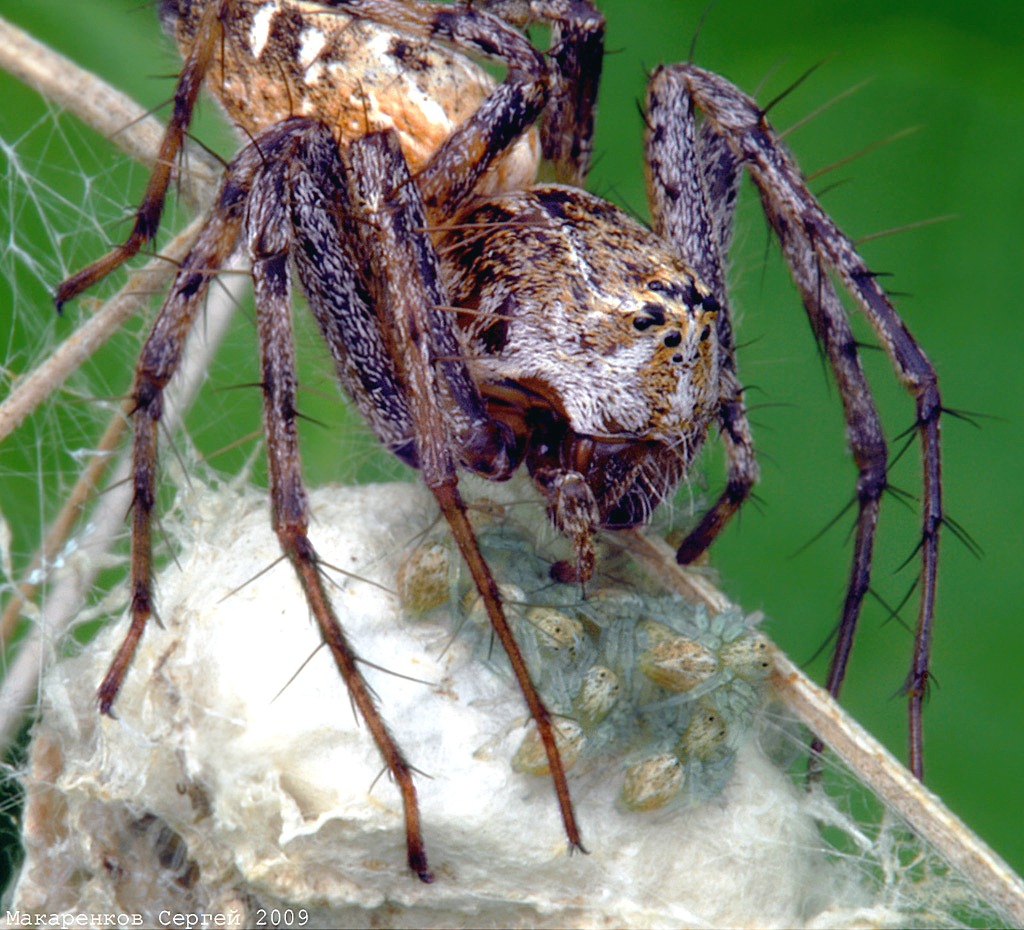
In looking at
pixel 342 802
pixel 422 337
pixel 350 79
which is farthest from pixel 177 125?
pixel 342 802

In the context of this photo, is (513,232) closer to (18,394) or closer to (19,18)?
(18,394)

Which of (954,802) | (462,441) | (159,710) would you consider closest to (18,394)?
(159,710)

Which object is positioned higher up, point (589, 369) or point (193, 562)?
point (589, 369)

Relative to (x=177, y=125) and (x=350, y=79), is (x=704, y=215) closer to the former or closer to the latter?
(x=350, y=79)

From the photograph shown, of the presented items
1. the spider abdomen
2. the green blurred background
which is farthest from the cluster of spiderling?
the spider abdomen

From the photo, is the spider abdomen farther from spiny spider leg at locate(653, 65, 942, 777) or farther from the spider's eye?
the spider's eye

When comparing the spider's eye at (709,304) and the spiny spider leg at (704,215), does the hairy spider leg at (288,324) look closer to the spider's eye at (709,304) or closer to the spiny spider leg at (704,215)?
the spiny spider leg at (704,215)
